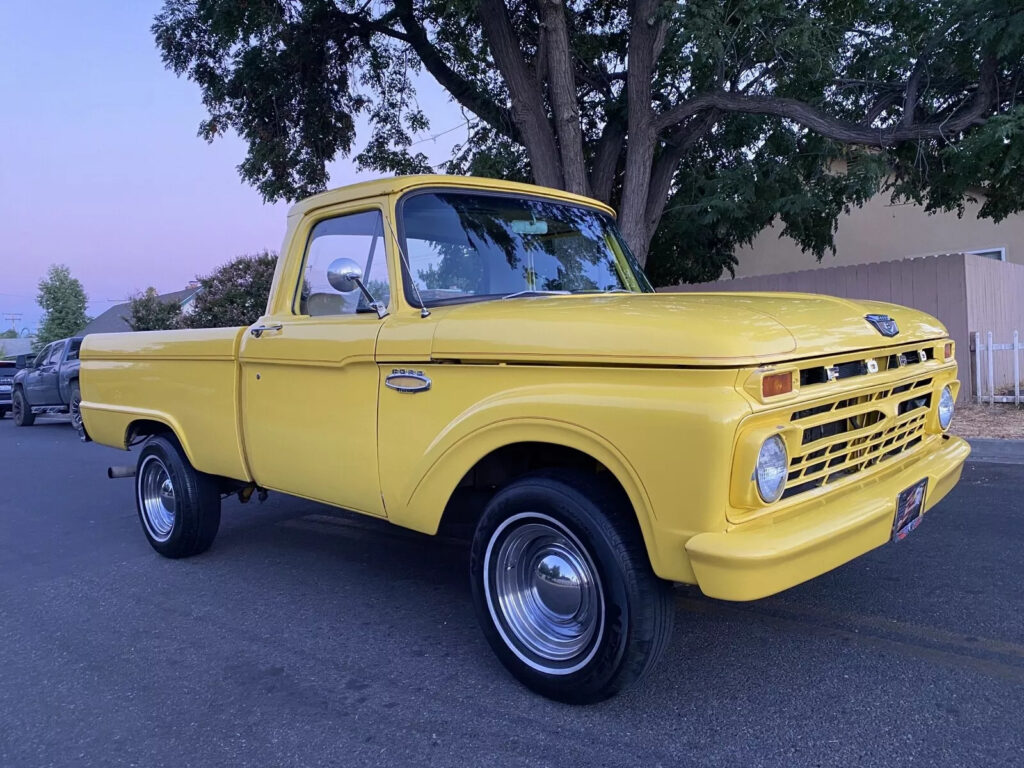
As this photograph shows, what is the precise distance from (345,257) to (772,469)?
2379 millimetres

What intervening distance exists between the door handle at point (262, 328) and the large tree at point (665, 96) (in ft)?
21.0

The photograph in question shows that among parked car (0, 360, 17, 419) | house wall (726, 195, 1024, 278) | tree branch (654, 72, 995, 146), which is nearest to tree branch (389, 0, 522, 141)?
tree branch (654, 72, 995, 146)

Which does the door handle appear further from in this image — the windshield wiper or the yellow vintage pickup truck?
the windshield wiper

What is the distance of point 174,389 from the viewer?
493cm

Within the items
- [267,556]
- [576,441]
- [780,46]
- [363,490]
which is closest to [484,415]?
[576,441]

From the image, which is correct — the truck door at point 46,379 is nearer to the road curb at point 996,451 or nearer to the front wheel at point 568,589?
the front wheel at point 568,589

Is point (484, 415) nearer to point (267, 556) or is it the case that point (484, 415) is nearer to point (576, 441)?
point (576, 441)

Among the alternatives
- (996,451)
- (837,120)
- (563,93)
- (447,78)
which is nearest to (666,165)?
(563,93)

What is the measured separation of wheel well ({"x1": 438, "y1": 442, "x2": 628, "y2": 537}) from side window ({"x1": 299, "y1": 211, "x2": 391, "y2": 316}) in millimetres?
939

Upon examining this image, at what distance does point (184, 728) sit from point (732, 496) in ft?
7.37

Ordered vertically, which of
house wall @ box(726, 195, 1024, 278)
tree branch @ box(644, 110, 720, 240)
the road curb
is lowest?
the road curb

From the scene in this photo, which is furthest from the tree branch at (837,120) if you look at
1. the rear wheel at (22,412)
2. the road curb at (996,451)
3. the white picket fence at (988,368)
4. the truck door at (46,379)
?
the rear wheel at (22,412)

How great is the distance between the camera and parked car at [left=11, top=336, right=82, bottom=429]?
1495 centimetres

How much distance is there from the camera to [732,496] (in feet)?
8.14
